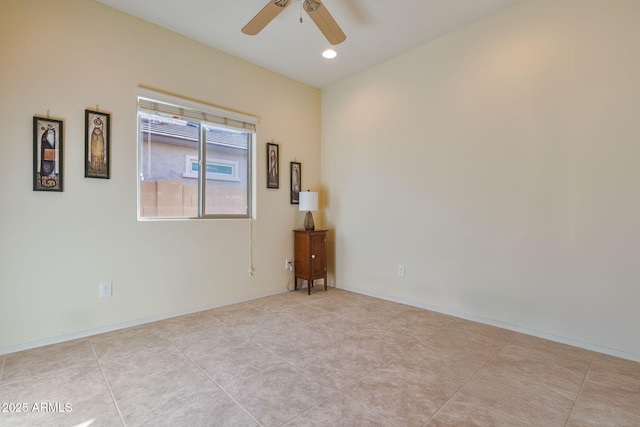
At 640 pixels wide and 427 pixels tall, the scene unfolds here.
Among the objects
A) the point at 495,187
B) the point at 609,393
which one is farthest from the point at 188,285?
the point at 609,393

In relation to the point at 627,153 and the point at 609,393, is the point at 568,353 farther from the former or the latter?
the point at 627,153

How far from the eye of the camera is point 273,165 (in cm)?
374

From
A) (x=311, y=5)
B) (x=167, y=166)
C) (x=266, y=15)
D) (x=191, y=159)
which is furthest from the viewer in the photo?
(x=191, y=159)

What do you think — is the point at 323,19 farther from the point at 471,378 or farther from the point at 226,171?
the point at 471,378

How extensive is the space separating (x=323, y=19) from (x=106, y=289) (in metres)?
2.80

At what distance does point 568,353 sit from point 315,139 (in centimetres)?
347

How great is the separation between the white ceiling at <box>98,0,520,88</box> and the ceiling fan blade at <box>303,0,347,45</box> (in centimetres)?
32

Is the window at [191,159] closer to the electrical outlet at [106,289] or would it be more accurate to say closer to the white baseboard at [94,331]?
the electrical outlet at [106,289]

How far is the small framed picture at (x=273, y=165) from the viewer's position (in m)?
3.70

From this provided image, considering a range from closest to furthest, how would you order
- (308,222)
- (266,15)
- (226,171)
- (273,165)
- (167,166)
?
(266,15), (167,166), (226,171), (273,165), (308,222)

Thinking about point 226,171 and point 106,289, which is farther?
point 226,171

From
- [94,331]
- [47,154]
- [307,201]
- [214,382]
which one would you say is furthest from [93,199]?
[307,201]

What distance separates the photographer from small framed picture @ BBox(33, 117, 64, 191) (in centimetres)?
225

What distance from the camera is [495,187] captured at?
8.89 ft
